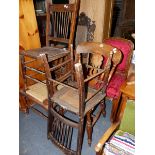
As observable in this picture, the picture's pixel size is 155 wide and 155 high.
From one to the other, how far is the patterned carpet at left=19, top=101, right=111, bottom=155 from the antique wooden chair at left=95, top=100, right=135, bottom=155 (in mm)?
455

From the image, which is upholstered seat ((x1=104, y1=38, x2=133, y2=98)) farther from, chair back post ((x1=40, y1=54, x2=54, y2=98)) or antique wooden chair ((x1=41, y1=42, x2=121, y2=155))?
chair back post ((x1=40, y1=54, x2=54, y2=98))

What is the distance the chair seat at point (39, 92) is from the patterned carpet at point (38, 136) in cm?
42

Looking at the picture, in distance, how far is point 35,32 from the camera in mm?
2146

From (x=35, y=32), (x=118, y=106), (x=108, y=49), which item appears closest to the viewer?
(x=108, y=49)

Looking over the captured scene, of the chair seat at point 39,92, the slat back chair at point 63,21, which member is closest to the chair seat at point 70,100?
the chair seat at point 39,92

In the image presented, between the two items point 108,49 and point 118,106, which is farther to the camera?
point 118,106

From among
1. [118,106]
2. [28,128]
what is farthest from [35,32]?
[118,106]

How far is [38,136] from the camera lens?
1912 millimetres

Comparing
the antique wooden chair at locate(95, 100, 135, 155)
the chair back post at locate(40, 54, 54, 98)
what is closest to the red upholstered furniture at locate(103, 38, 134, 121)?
the antique wooden chair at locate(95, 100, 135, 155)

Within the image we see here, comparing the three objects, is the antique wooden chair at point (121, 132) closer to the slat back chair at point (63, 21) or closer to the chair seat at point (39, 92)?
the chair seat at point (39, 92)

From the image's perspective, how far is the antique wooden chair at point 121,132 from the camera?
4.19ft

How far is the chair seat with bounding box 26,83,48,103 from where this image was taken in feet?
5.84
